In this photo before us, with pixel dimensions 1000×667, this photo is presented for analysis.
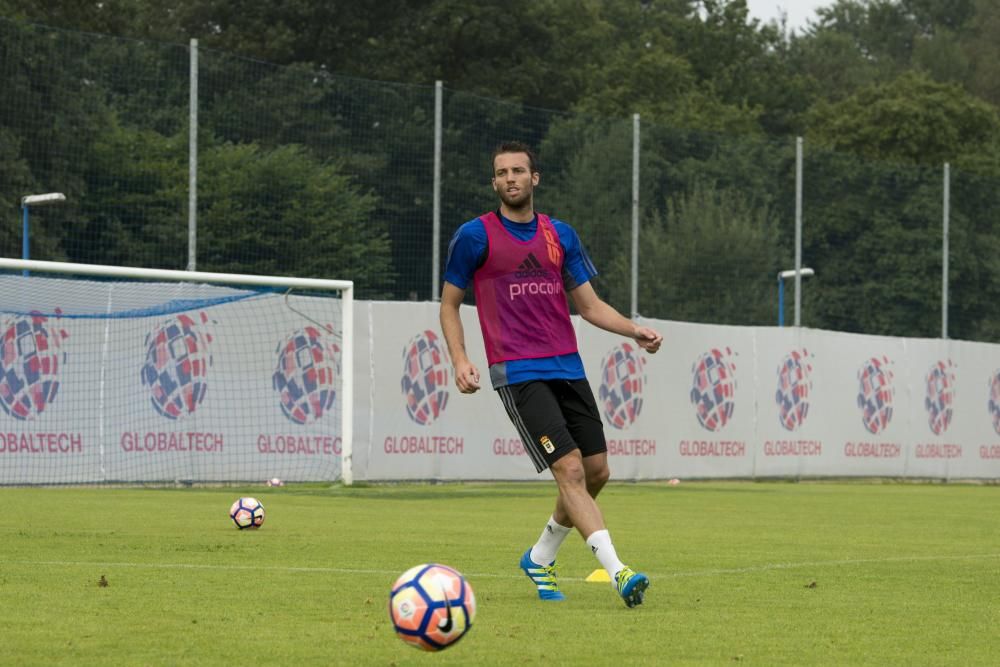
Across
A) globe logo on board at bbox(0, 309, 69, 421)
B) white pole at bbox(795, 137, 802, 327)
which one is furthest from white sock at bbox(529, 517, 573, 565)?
white pole at bbox(795, 137, 802, 327)

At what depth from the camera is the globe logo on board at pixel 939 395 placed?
3234 cm

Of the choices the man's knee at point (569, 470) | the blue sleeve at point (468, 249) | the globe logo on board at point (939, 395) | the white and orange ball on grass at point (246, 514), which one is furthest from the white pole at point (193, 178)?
the globe logo on board at point (939, 395)

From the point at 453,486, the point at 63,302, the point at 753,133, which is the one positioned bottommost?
the point at 453,486

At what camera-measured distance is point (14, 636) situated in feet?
23.1

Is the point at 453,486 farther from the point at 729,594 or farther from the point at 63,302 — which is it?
the point at 729,594

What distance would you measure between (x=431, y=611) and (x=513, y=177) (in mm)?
3031

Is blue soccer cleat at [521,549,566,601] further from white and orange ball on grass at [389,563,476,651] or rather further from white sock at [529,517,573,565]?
white and orange ball on grass at [389,563,476,651]

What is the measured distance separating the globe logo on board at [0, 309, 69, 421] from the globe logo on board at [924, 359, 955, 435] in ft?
56.4

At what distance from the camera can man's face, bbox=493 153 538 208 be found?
8953 millimetres

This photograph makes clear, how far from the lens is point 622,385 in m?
27.1

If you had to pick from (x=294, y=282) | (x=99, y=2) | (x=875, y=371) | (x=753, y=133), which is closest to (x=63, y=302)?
(x=294, y=282)

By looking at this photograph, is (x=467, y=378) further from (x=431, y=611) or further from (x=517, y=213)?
(x=431, y=611)

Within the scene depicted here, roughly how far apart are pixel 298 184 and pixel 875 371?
11.2m

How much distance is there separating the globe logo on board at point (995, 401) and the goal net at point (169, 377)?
1517cm
